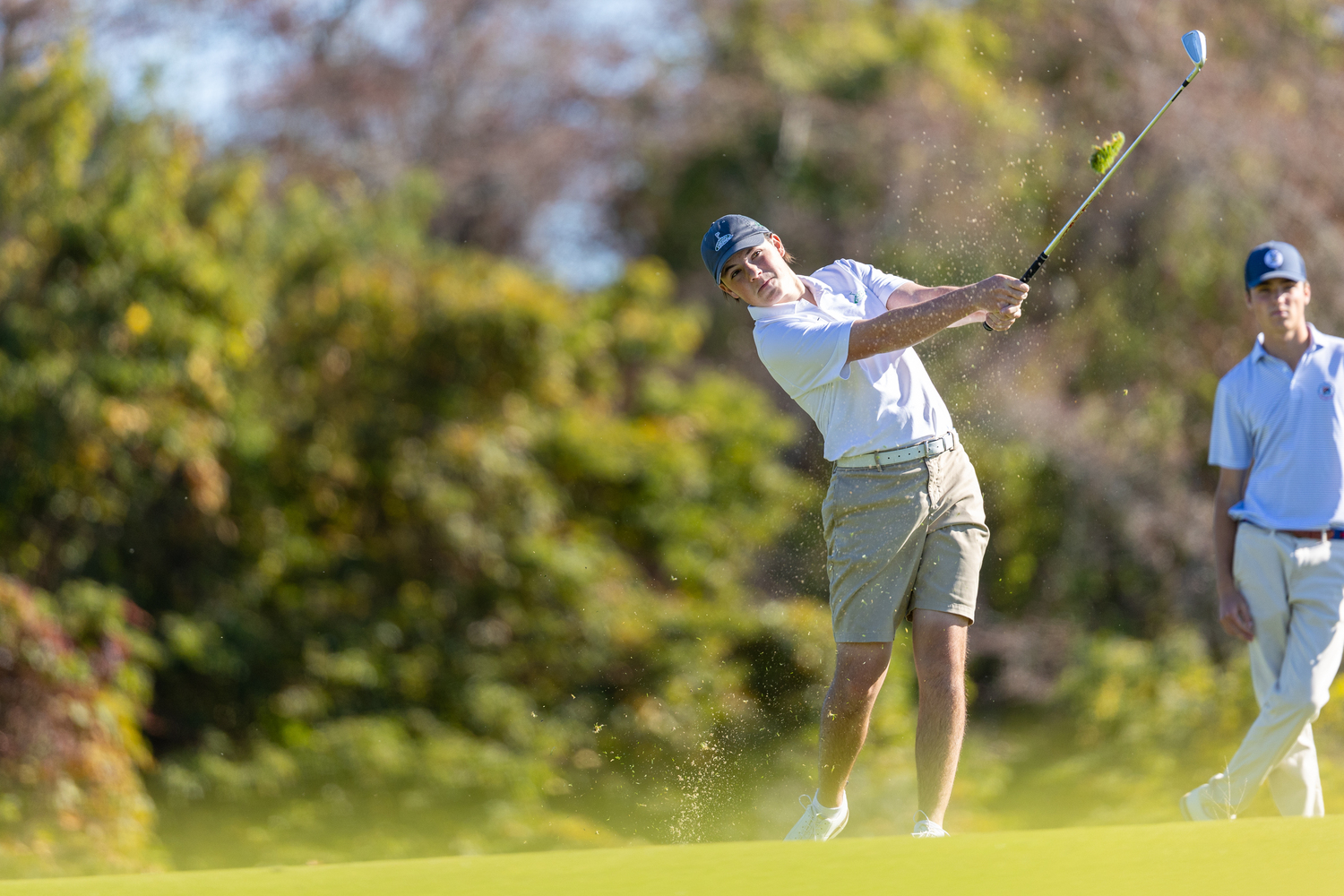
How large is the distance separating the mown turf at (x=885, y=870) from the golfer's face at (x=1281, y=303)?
186 cm

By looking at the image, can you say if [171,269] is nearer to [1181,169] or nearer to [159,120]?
[159,120]

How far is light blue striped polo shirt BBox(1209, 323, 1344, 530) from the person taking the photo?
4.92m

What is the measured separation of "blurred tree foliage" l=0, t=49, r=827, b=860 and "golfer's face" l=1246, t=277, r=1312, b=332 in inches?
178

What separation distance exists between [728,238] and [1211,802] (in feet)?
8.39

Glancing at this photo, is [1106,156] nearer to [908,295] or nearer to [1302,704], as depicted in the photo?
[908,295]

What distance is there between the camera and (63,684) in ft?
26.3

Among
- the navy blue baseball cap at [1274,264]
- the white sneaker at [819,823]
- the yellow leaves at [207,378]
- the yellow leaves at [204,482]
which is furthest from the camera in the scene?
the yellow leaves at [204,482]

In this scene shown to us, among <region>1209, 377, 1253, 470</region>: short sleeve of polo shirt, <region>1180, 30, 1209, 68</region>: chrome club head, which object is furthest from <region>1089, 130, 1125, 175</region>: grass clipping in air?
<region>1209, 377, 1253, 470</region>: short sleeve of polo shirt

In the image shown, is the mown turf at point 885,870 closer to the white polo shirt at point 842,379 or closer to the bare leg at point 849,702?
the bare leg at point 849,702

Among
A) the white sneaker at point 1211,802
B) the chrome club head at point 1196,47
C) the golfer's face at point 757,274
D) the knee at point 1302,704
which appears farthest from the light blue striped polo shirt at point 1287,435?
the golfer's face at point 757,274

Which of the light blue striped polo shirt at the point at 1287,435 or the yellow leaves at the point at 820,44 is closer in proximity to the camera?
the light blue striped polo shirt at the point at 1287,435

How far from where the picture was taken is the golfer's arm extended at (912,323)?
386 cm

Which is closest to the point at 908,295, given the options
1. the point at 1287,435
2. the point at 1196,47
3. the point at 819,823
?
the point at 1196,47

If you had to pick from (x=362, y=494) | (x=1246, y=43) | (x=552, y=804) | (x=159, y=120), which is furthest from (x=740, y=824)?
(x=1246, y=43)
